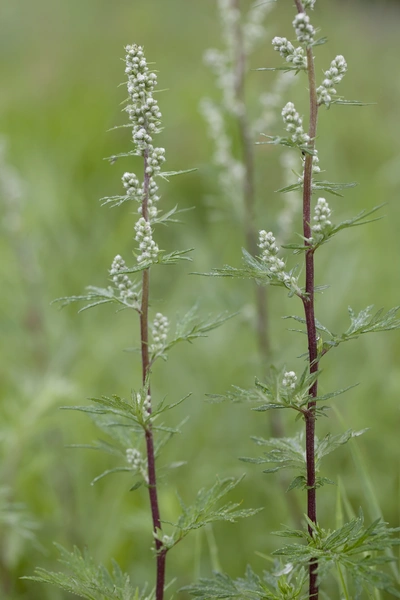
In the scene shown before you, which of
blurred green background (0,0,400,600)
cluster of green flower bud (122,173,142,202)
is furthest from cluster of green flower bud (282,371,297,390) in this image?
cluster of green flower bud (122,173,142,202)

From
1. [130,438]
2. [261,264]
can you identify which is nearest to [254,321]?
[130,438]

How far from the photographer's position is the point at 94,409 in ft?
4.80

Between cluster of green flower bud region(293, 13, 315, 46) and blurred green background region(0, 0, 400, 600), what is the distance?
28cm

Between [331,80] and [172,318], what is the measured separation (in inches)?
133

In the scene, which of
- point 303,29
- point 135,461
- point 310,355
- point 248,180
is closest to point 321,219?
point 310,355

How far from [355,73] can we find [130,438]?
8120 millimetres

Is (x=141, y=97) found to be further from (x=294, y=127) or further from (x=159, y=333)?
(x=159, y=333)

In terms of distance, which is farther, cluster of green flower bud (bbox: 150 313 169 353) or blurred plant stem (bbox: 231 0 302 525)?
blurred plant stem (bbox: 231 0 302 525)

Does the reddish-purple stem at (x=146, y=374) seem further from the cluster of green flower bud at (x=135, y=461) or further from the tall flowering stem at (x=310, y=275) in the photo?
the tall flowering stem at (x=310, y=275)

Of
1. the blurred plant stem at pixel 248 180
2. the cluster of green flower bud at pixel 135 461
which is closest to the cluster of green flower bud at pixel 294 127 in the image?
the cluster of green flower bud at pixel 135 461

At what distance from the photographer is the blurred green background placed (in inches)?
127

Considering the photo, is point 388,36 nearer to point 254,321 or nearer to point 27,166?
point 27,166

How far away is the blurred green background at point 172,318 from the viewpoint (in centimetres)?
324

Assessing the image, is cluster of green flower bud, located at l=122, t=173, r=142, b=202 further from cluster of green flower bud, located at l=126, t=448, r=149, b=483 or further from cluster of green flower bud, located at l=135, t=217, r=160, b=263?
cluster of green flower bud, located at l=126, t=448, r=149, b=483
